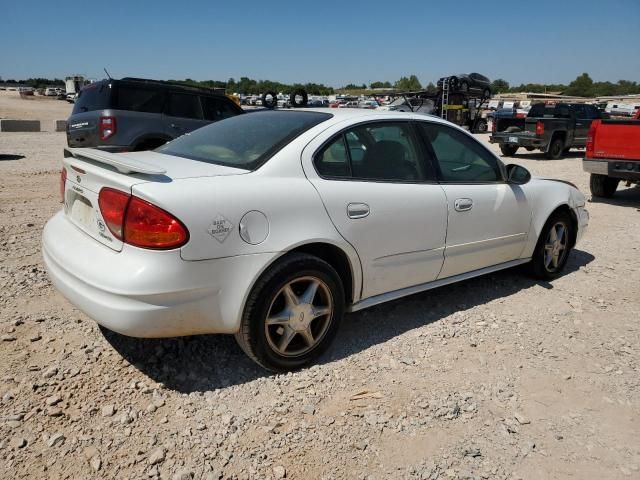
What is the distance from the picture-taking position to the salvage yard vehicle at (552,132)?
15.3 m

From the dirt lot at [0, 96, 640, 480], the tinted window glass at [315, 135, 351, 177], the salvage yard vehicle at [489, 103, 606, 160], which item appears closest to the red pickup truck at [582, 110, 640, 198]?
the dirt lot at [0, 96, 640, 480]

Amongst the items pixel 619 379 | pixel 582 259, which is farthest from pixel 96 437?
pixel 582 259

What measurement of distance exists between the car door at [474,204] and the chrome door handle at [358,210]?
31.8 inches

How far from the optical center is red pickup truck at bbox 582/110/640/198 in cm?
816

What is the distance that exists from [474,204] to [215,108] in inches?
266

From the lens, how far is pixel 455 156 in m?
3.92

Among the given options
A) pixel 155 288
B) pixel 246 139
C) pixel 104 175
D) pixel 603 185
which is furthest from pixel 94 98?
pixel 603 185

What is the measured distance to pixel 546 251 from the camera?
15.5 feet

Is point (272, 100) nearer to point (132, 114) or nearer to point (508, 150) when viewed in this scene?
point (132, 114)

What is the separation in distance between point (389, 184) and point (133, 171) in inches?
62.8

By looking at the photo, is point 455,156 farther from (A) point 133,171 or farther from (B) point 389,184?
(A) point 133,171


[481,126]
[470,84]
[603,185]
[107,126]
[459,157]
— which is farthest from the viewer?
[481,126]

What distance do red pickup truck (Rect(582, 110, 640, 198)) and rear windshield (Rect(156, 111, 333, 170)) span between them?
6829mm

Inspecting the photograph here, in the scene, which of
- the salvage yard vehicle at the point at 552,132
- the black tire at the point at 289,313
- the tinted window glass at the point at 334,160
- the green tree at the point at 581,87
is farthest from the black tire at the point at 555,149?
the green tree at the point at 581,87
